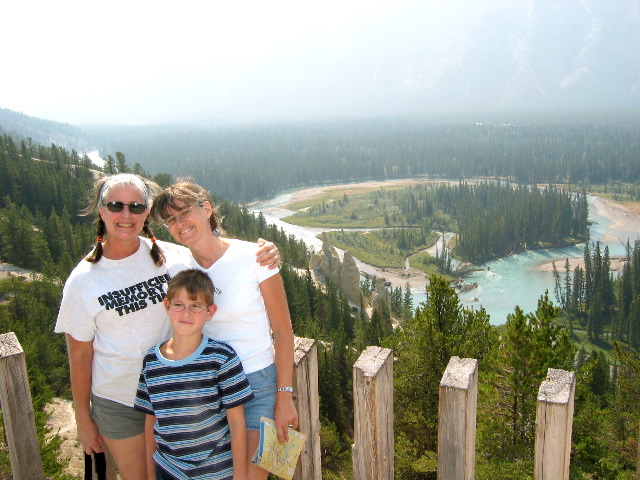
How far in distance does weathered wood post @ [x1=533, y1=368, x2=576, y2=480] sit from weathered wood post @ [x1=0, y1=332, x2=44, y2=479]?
8.00 feet

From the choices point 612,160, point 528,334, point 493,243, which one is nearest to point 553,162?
point 612,160

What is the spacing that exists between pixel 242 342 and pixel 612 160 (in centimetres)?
14999

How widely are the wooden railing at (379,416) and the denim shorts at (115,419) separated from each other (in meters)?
0.36

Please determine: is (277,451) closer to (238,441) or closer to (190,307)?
(238,441)

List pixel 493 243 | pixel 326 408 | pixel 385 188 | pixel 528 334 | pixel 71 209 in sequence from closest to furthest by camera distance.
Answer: pixel 528 334, pixel 326 408, pixel 71 209, pixel 493 243, pixel 385 188

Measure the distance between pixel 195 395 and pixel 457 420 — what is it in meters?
1.30

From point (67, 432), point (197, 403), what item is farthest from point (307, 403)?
point (67, 432)

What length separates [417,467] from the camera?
9469 millimetres

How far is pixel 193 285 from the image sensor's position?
9.66ft

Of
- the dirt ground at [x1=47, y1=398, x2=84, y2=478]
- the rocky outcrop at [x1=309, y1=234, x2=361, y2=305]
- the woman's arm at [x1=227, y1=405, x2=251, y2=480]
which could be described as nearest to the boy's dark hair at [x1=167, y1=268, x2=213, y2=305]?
the woman's arm at [x1=227, y1=405, x2=251, y2=480]

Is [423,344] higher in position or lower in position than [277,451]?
lower

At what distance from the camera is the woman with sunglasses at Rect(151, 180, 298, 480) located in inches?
114

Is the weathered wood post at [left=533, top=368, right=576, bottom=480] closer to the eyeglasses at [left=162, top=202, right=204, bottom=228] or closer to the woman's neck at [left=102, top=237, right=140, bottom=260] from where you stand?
the eyeglasses at [left=162, top=202, right=204, bottom=228]

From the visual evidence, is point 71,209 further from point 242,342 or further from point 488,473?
point 242,342
